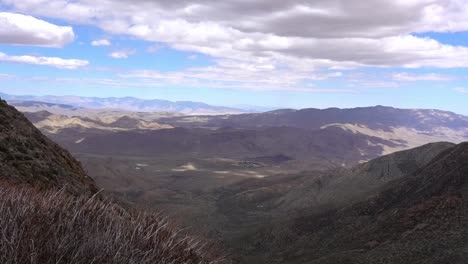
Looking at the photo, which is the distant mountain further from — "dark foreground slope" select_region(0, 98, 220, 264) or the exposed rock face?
"dark foreground slope" select_region(0, 98, 220, 264)

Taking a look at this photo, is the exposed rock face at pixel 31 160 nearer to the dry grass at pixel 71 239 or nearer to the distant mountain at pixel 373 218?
the dry grass at pixel 71 239

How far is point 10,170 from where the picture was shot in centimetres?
2119

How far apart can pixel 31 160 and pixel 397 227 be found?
3150cm

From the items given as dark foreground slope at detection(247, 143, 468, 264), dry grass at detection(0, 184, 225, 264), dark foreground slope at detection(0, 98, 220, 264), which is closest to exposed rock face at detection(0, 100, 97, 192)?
dark foreground slope at detection(0, 98, 220, 264)

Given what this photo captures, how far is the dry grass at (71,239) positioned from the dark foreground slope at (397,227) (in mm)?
26402

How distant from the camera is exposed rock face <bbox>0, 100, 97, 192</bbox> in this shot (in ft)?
71.7

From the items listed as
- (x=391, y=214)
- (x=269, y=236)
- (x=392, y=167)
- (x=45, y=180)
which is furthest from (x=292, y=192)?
(x=45, y=180)

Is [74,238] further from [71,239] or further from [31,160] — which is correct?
[31,160]

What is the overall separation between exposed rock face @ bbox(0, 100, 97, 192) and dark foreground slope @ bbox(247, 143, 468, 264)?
73.9 ft

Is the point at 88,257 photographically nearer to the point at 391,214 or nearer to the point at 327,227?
the point at 391,214

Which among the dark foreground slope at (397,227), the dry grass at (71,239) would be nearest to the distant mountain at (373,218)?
the dark foreground slope at (397,227)

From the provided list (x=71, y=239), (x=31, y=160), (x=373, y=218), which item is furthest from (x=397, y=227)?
(x=71, y=239)

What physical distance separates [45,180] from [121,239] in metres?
14.4

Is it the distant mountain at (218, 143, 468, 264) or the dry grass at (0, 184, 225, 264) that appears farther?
the distant mountain at (218, 143, 468, 264)
